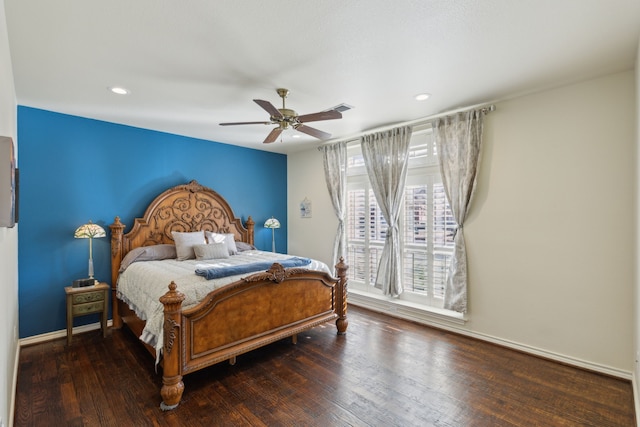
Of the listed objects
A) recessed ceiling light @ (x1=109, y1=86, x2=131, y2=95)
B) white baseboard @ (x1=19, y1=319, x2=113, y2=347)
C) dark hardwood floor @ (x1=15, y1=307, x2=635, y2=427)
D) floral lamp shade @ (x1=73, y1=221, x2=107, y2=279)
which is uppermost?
recessed ceiling light @ (x1=109, y1=86, x2=131, y2=95)

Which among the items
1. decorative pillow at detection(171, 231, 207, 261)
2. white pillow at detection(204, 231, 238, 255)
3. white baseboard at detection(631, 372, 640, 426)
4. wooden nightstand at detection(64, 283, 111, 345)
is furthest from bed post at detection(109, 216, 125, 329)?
white baseboard at detection(631, 372, 640, 426)

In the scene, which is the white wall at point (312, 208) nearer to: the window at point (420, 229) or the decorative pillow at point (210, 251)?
the window at point (420, 229)

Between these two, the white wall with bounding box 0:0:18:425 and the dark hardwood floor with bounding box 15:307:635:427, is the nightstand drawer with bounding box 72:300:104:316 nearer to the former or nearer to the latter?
the dark hardwood floor with bounding box 15:307:635:427

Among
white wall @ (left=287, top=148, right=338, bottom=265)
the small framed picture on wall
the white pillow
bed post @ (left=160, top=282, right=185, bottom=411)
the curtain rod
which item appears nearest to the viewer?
bed post @ (left=160, top=282, right=185, bottom=411)

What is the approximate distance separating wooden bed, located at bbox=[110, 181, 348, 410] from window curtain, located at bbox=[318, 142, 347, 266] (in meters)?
1.32

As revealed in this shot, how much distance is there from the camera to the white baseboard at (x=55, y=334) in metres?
3.34

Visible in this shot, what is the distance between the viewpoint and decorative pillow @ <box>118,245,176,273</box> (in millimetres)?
3803

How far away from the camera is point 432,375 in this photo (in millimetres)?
2695

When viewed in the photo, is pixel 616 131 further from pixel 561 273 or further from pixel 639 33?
pixel 561 273

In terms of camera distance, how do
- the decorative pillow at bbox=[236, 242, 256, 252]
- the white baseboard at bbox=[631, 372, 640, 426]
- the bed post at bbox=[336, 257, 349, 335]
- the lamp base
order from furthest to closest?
the decorative pillow at bbox=[236, 242, 256, 252] → the bed post at bbox=[336, 257, 349, 335] → the lamp base → the white baseboard at bbox=[631, 372, 640, 426]

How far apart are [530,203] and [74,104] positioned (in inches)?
190

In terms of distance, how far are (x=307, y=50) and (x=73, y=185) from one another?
10.7 ft

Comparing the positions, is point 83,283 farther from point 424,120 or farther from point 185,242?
point 424,120

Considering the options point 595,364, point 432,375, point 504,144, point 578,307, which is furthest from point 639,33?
point 432,375
